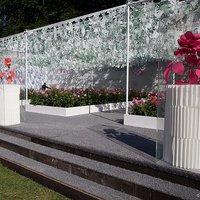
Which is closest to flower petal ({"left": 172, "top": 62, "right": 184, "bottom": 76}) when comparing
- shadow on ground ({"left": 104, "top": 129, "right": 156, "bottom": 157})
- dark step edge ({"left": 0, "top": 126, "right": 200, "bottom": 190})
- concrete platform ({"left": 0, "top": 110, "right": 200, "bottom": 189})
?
concrete platform ({"left": 0, "top": 110, "right": 200, "bottom": 189})

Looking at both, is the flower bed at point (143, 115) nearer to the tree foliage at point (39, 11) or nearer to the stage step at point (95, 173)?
the stage step at point (95, 173)

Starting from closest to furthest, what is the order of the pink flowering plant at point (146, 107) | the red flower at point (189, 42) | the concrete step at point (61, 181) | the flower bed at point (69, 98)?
the red flower at point (189, 42), the concrete step at point (61, 181), the pink flowering plant at point (146, 107), the flower bed at point (69, 98)

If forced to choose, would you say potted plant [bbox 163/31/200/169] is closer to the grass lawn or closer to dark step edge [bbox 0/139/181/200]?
dark step edge [bbox 0/139/181/200]

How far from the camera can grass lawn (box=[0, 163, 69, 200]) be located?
422cm

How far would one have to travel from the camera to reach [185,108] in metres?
3.72

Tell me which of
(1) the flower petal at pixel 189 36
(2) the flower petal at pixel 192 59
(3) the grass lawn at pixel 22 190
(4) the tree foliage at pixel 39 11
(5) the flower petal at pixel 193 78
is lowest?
(3) the grass lawn at pixel 22 190

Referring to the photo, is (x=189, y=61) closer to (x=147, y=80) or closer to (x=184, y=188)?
(x=184, y=188)

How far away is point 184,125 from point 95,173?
4.76 ft

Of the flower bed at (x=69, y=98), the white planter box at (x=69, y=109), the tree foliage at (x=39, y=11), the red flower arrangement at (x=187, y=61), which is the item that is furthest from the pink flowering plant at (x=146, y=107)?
the tree foliage at (x=39, y=11)

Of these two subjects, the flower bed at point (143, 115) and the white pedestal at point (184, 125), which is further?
the flower bed at point (143, 115)

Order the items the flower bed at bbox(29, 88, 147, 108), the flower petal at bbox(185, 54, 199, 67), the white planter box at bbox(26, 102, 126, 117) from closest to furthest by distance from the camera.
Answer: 1. the flower petal at bbox(185, 54, 199, 67)
2. the white planter box at bbox(26, 102, 126, 117)
3. the flower bed at bbox(29, 88, 147, 108)

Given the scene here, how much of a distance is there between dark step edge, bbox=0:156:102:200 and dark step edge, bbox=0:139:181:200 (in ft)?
1.16

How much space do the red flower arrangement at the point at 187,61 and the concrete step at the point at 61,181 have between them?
64.7 inches

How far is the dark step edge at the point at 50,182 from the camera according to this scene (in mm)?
4039
